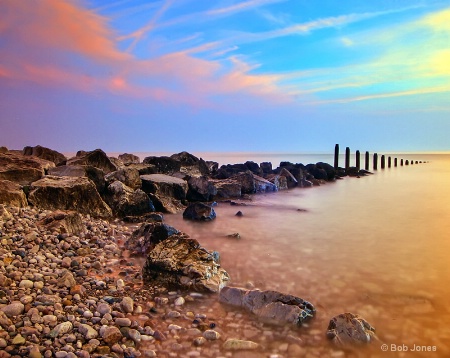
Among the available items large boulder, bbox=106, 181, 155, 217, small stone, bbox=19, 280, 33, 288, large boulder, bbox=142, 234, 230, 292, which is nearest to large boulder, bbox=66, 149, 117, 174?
large boulder, bbox=106, 181, 155, 217

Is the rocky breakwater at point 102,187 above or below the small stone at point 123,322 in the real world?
above

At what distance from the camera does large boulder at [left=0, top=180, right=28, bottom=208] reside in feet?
22.9

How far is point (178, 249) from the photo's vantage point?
15.2ft

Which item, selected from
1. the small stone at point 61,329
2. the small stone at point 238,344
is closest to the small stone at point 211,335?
the small stone at point 238,344

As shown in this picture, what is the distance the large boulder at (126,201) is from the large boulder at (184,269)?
426 cm

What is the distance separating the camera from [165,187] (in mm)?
10844

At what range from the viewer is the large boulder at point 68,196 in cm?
752

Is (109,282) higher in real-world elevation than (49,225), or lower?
lower

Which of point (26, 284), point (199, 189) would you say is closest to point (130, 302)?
point (26, 284)

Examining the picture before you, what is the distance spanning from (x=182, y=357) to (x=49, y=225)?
3.75m

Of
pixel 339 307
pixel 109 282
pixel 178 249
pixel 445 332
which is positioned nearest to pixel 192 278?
pixel 178 249

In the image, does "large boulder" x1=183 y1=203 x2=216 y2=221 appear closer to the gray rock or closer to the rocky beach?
the rocky beach

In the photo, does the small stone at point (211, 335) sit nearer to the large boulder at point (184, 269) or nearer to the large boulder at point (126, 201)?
the large boulder at point (184, 269)

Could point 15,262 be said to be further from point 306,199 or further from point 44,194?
point 306,199
